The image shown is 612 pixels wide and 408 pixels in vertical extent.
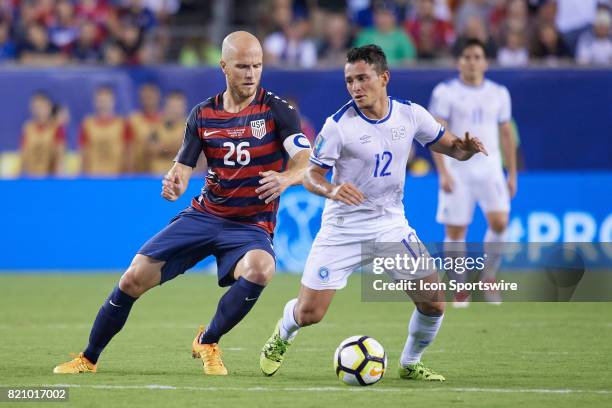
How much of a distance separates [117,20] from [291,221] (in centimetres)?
631

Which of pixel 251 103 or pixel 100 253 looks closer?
pixel 251 103

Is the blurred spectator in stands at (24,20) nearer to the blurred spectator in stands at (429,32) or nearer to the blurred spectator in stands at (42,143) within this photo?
the blurred spectator in stands at (42,143)

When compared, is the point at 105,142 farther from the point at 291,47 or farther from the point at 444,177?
the point at 444,177

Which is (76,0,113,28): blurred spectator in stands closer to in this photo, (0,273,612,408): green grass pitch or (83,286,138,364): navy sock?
(0,273,612,408): green grass pitch

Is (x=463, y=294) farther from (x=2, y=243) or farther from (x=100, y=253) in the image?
(x=2, y=243)

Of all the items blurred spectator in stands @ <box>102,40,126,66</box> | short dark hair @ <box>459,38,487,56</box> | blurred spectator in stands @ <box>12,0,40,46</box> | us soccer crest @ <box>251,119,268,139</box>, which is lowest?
us soccer crest @ <box>251,119,268,139</box>

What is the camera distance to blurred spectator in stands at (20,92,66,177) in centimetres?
1712

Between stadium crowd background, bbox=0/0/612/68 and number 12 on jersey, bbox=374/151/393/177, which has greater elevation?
stadium crowd background, bbox=0/0/612/68

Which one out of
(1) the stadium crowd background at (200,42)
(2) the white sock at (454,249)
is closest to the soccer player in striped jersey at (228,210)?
(2) the white sock at (454,249)

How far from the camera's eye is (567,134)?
1770 cm

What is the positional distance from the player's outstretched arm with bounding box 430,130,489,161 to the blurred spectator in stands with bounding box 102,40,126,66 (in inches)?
426

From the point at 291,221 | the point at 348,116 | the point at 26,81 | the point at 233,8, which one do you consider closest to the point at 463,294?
the point at 291,221

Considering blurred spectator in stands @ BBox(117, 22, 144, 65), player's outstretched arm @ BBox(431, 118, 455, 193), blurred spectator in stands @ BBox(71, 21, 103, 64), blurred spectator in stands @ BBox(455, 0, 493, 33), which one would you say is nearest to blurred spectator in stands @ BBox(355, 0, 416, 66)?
blurred spectator in stands @ BBox(455, 0, 493, 33)

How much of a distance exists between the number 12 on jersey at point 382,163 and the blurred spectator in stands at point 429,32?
35.2ft
